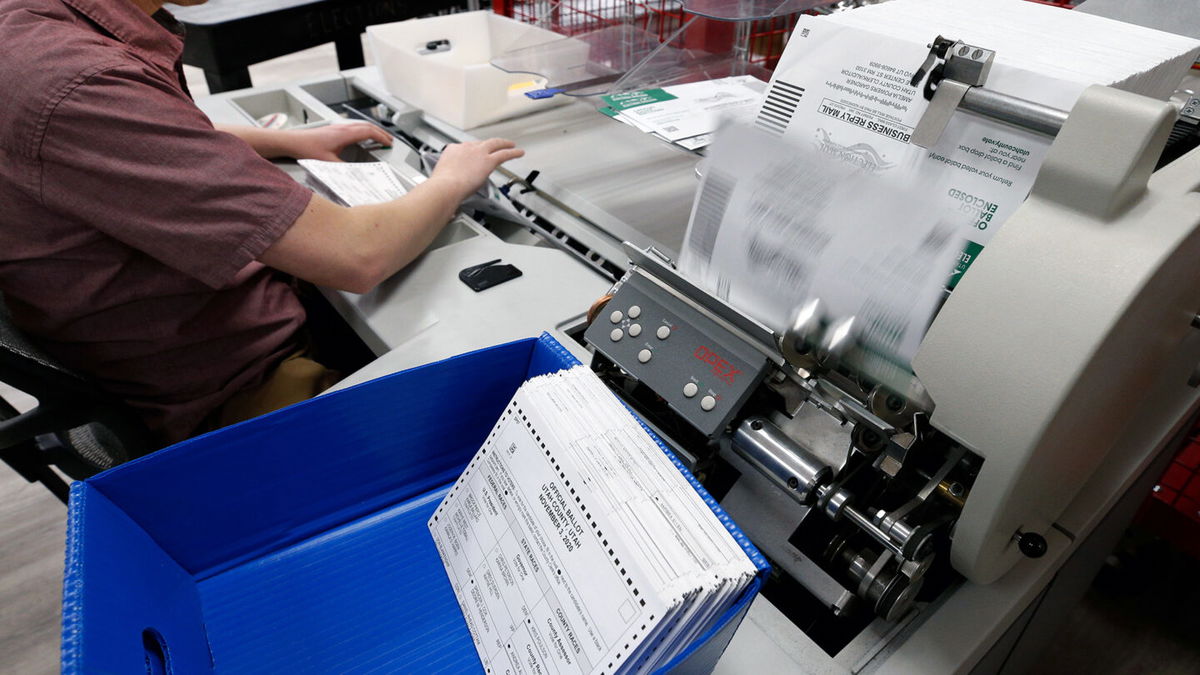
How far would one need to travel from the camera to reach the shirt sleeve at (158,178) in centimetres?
79

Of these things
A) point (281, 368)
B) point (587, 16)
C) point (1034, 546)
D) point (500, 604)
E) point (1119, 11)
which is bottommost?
point (281, 368)

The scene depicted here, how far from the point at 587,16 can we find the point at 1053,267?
4.45ft

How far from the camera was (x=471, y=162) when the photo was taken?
4.23 feet

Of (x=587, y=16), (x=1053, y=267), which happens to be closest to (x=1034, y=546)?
(x=1053, y=267)

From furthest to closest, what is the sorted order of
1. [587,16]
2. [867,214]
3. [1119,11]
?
[587,16], [1119,11], [867,214]

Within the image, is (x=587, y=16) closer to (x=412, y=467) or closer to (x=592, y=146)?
(x=592, y=146)

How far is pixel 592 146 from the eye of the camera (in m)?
1.41

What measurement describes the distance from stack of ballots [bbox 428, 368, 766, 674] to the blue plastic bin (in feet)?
0.12

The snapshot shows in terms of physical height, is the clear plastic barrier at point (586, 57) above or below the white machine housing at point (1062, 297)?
below

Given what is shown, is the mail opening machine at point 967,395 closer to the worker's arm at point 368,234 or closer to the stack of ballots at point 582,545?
the stack of ballots at point 582,545

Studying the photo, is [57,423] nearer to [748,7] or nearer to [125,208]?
[125,208]

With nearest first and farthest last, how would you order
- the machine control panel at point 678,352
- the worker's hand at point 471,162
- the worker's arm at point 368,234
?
the machine control panel at point 678,352 → the worker's arm at point 368,234 → the worker's hand at point 471,162

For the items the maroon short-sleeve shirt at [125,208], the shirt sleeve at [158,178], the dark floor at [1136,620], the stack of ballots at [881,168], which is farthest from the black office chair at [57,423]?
the dark floor at [1136,620]

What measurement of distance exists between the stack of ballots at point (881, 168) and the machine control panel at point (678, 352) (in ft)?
0.15
